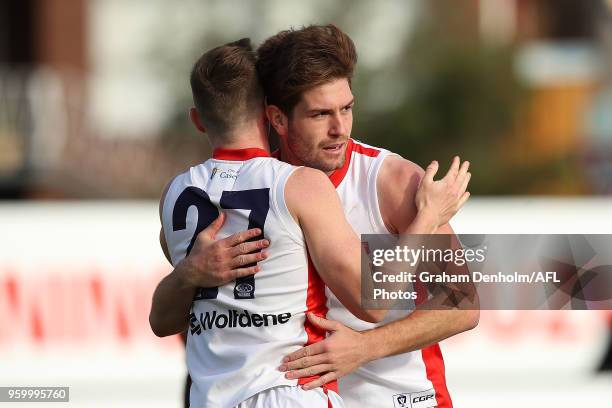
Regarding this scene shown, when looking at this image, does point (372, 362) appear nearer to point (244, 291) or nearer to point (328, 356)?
point (328, 356)

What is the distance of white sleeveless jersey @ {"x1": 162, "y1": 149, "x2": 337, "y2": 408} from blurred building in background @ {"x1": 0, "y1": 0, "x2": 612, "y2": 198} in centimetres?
1620

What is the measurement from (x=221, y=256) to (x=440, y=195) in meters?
0.72

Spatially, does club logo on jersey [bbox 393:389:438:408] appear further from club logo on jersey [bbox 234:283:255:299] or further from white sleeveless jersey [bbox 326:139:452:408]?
club logo on jersey [bbox 234:283:255:299]

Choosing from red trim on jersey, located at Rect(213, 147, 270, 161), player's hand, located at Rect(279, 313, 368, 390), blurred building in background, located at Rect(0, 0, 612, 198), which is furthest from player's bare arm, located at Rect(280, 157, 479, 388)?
blurred building in background, located at Rect(0, 0, 612, 198)

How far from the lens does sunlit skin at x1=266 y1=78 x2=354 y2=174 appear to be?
3.73 m

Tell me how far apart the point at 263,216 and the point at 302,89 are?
1.49 feet

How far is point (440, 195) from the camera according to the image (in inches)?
146

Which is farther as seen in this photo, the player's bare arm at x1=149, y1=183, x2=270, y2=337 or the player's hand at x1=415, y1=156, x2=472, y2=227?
the player's hand at x1=415, y1=156, x2=472, y2=227

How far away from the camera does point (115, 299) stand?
27.7 feet

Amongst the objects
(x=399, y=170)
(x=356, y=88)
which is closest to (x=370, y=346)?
(x=399, y=170)

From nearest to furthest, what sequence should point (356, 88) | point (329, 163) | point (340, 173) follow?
1. point (329, 163)
2. point (340, 173)
3. point (356, 88)

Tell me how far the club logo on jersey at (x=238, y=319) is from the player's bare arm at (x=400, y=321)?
0.11 m

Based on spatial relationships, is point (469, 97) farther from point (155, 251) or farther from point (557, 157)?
point (155, 251)

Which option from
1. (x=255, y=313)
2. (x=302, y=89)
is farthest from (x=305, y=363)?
(x=302, y=89)
